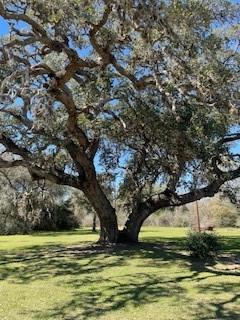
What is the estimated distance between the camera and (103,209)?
18.4 m

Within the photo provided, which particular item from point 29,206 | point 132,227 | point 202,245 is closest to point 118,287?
point 202,245

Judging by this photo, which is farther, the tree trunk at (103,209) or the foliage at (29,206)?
the foliage at (29,206)

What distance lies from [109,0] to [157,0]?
72.5 inches

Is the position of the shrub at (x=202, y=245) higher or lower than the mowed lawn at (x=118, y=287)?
higher

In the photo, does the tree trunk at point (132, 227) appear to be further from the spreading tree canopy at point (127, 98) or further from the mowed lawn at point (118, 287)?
the mowed lawn at point (118, 287)

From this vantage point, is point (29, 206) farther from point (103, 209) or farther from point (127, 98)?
point (127, 98)

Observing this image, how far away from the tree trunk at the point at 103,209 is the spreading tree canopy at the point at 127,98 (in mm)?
40

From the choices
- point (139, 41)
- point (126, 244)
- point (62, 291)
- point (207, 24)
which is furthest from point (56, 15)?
point (126, 244)

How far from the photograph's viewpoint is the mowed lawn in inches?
320

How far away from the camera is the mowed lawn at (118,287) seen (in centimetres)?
814

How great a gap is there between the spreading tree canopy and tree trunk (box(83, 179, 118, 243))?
0.04 m

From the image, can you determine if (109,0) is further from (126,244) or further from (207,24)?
(126,244)

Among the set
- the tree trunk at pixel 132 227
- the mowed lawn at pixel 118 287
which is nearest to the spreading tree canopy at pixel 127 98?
the tree trunk at pixel 132 227

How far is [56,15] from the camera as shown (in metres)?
10.3
